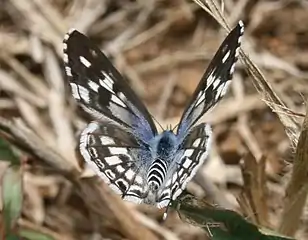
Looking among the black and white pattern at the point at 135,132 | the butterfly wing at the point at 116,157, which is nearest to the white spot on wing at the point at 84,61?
the black and white pattern at the point at 135,132

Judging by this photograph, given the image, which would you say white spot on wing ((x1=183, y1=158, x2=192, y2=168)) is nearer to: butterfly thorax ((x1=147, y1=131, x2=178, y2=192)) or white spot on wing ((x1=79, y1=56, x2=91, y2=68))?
butterfly thorax ((x1=147, y1=131, x2=178, y2=192))

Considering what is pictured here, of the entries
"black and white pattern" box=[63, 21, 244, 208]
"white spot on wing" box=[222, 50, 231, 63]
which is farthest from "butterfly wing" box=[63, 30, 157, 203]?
"white spot on wing" box=[222, 50, 231, 63]

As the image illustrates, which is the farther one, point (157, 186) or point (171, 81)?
point (171, 81)

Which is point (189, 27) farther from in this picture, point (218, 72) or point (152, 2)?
point (218, 72)

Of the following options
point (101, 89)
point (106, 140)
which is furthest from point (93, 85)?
point (106, 140)

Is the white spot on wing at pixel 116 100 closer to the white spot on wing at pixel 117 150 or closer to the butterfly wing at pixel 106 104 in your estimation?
the butterfly wing at pixel 106 104

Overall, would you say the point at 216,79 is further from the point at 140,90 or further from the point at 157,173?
the point at 140,90

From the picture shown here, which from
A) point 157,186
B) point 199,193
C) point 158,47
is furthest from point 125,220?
point 158,47
